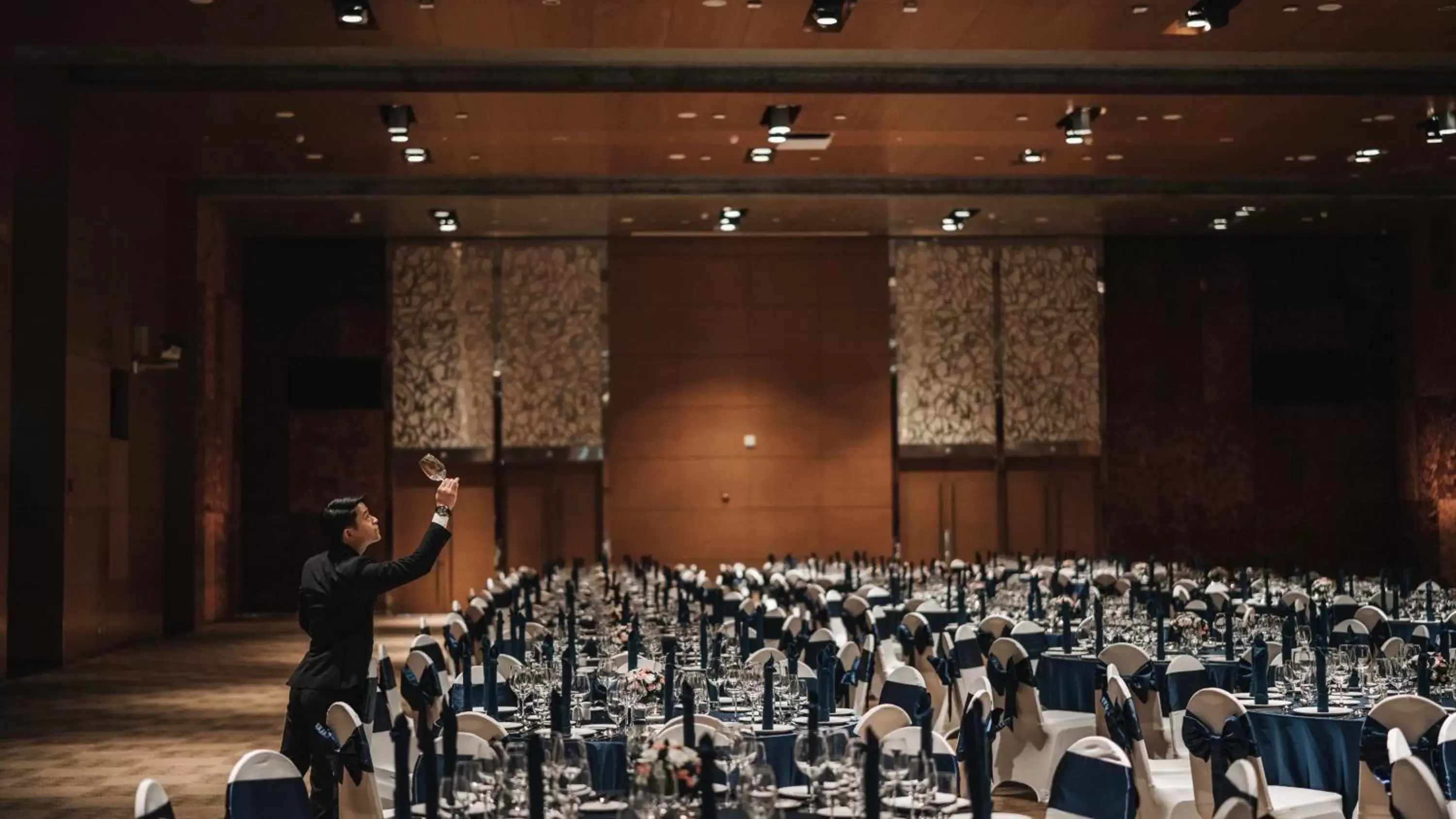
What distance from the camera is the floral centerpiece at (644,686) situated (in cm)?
571

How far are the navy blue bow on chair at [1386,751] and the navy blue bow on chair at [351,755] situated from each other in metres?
3.12

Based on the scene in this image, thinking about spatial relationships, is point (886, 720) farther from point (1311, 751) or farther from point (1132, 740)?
point (1311, 751)

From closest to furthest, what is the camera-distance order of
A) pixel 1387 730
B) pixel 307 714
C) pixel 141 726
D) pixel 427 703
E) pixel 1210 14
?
pixel 1387 730, pixel 427 703, pixel 307 714, pixel 141 726, pixel 1210 14

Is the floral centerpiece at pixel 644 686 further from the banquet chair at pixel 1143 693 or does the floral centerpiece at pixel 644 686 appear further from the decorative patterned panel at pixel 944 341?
the decorative patterned panel at pixel 944 341

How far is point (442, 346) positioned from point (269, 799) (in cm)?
1826

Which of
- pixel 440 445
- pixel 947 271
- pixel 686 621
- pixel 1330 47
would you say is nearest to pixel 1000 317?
pixel 947 271

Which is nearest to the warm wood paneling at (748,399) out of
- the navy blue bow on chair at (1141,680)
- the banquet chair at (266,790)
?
→ the navy blue bow on chair at (1141,680)

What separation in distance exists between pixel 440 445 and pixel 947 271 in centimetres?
750

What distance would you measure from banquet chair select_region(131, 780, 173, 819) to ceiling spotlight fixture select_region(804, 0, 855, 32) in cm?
897

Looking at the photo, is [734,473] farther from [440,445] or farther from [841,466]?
[440,445]

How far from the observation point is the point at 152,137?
16250 millimetres

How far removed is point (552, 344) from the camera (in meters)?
22.5

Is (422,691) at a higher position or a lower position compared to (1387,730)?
higher

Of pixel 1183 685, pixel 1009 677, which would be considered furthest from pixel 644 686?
pixel 1183 685
